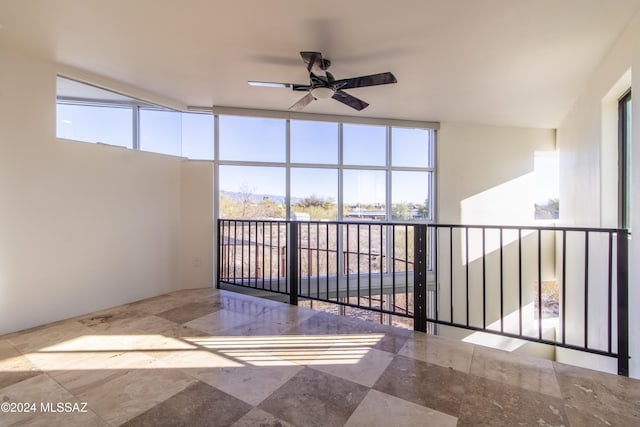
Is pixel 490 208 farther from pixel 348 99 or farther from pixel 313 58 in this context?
pixel 313 58

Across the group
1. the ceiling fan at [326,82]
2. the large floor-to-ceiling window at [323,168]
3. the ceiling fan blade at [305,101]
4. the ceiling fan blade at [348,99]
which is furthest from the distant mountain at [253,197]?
the ceiling fan blade at [348,99]

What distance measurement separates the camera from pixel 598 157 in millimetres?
3209

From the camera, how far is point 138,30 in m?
2.41

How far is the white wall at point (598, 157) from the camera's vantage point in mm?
2279

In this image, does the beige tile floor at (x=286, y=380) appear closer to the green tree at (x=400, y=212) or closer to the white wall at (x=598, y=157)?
the white wall at (x=598, y=157)

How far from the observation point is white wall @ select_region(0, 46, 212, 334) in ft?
8.63

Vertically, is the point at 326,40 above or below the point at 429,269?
above

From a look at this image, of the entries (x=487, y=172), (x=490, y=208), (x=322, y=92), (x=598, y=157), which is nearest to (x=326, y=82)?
(x=322, y=92)

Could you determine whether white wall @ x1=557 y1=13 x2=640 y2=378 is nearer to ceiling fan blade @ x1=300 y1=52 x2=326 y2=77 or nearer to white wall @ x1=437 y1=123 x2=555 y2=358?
white wall @ x1=437 y1=123 x2=555 y2=358

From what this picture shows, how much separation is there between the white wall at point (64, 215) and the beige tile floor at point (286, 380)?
46 cm

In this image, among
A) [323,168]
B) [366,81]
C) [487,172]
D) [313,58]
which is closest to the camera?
[313,58]

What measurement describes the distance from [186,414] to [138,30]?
2814 mm

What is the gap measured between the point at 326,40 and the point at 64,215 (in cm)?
305

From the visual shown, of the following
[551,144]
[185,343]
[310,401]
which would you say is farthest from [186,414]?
[551,144]
